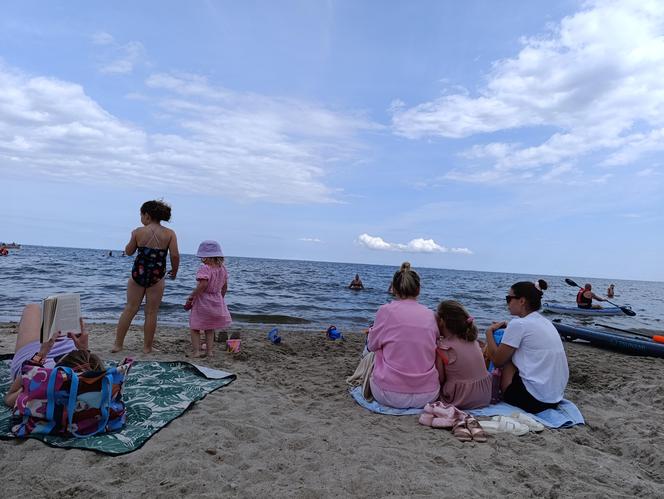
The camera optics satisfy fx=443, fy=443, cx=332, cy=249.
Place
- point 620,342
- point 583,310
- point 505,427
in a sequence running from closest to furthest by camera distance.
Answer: point 505,427 < point 620,342 < point 583,310

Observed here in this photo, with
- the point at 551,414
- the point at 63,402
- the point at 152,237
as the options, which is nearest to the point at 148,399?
the point at 63,402

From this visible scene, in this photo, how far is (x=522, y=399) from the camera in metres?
4.11

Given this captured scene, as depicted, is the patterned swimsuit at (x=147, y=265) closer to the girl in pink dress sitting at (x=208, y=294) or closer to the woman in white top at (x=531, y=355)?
the girl in pink dress sitting at (x=208, y=294)

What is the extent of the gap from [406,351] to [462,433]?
2.61 feet

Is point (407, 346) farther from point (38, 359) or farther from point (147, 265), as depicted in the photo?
point (147, 265)

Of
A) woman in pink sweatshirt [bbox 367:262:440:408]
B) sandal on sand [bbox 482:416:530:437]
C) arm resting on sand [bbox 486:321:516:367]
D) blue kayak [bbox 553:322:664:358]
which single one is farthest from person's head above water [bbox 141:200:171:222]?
blue kayak [bbox 553:322:664:358]

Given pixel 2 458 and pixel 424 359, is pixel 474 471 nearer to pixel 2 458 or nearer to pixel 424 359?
pixel 424 359

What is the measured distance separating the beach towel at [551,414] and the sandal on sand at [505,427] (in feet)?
0.90

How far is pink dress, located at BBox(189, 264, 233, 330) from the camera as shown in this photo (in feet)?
18.1

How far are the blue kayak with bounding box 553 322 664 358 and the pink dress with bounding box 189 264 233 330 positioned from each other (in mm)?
7630

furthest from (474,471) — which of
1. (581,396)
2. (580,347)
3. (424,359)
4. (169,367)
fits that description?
(580,347)

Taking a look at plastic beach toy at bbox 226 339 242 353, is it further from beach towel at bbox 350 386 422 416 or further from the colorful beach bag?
the colorful beach bag

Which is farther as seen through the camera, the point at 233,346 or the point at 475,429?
the point at 233,346

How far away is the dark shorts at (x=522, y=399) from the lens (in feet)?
→ 13.3
